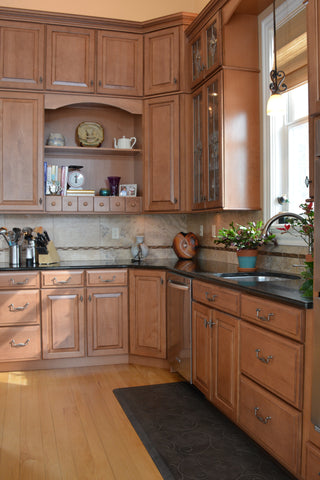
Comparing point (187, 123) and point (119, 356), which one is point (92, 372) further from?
point (187, 123)

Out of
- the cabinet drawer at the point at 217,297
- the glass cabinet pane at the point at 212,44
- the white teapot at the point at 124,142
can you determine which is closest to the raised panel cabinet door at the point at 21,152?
the white teapot at the point at 124,142

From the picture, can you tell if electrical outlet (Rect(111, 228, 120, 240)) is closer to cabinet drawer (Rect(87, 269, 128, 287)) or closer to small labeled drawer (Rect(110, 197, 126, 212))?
small labeled drawer (Rect(110, 197, 126, 212))

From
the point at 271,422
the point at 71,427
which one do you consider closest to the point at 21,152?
the point at 71,427

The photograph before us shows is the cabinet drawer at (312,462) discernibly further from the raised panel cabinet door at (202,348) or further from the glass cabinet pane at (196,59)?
the glass cabinet pane at (196,59)

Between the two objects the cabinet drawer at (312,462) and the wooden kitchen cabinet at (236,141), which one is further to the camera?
the wooden kitchen cabinet at (236,141)

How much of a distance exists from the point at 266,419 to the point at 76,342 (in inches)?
81.2

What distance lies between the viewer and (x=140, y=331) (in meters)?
3.92

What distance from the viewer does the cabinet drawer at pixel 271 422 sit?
1982mm

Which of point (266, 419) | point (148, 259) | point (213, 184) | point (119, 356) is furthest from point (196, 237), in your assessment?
point (266, 419)

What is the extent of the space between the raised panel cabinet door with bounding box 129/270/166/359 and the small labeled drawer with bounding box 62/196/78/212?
2.58 ft

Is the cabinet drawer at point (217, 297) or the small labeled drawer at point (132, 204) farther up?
the small labeled drawer at point (132, 204)

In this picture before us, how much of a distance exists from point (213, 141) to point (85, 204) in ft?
4.26

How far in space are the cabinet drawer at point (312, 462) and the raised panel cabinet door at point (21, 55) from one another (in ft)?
11.3

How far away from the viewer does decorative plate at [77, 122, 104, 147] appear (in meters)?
4.35
